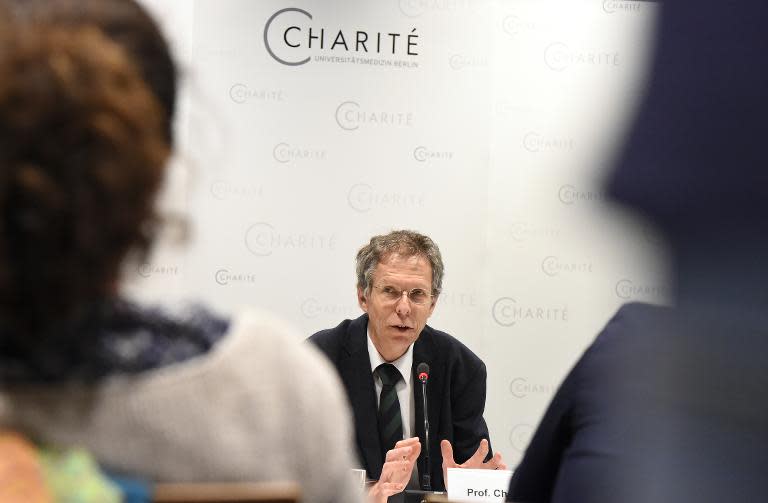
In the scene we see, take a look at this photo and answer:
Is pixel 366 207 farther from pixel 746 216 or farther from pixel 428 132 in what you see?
pixel 746 216

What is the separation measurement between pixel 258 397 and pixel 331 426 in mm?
87

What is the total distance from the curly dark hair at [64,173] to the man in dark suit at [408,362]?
2.64 meters

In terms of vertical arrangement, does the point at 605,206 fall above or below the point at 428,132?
below

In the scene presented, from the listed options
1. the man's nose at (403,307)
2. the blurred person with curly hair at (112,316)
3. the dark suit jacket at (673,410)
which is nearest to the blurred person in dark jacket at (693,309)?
the dark suit jacket at (673,410)

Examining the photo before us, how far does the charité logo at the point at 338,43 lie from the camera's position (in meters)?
5.08

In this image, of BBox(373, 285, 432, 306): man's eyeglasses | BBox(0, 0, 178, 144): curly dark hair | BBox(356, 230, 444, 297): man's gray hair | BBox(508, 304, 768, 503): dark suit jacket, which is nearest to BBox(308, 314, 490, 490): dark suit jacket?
BBox(373, 285, 432, 306): man's eyeglasses

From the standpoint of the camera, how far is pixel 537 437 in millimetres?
1152

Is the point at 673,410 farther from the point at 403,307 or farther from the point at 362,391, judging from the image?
the point at 403,307

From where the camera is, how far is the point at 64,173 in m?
0.78

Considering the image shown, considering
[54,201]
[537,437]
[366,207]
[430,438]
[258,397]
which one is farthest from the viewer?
[366,207]

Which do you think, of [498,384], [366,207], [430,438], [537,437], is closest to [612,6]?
[366,207]

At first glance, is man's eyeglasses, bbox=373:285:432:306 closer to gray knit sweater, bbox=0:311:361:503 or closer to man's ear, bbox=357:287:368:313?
man's ear, bbox=357:287:368:313

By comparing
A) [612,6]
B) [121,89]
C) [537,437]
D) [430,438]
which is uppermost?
[612,6]

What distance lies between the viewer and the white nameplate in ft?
9.65
